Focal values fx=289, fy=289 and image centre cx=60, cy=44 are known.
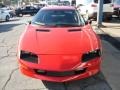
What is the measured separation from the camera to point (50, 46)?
19.4ft

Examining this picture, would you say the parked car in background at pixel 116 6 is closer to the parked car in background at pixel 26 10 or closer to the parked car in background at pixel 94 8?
the parked car in background at pixel 94 8

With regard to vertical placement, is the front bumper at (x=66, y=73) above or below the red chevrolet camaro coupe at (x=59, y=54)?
below

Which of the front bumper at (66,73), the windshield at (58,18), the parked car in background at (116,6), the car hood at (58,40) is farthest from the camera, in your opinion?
the parked car in background at (116,6)

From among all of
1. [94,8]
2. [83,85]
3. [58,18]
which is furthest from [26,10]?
[83,85]

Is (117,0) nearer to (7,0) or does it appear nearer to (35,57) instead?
(35,57)

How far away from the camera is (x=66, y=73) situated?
5.45 m

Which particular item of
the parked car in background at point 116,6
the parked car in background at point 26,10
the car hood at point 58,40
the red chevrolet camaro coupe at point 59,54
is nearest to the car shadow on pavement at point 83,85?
the red chevrolet camaro coupe at point 59,54

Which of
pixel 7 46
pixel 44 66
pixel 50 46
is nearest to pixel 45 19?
pixel 50 46

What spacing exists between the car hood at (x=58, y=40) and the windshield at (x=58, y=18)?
0.41 metres

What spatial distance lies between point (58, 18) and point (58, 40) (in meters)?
1.58

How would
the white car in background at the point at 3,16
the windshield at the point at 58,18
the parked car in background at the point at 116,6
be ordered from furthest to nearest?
the white car in background at the point at 3,16 → the parked car in background at the point at 116,6 → the windshield at the point at 58,18

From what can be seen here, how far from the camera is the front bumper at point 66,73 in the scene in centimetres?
544

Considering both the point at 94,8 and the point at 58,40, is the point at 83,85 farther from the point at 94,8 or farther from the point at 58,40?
the point at 94,8

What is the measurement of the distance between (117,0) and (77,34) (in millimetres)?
15546
